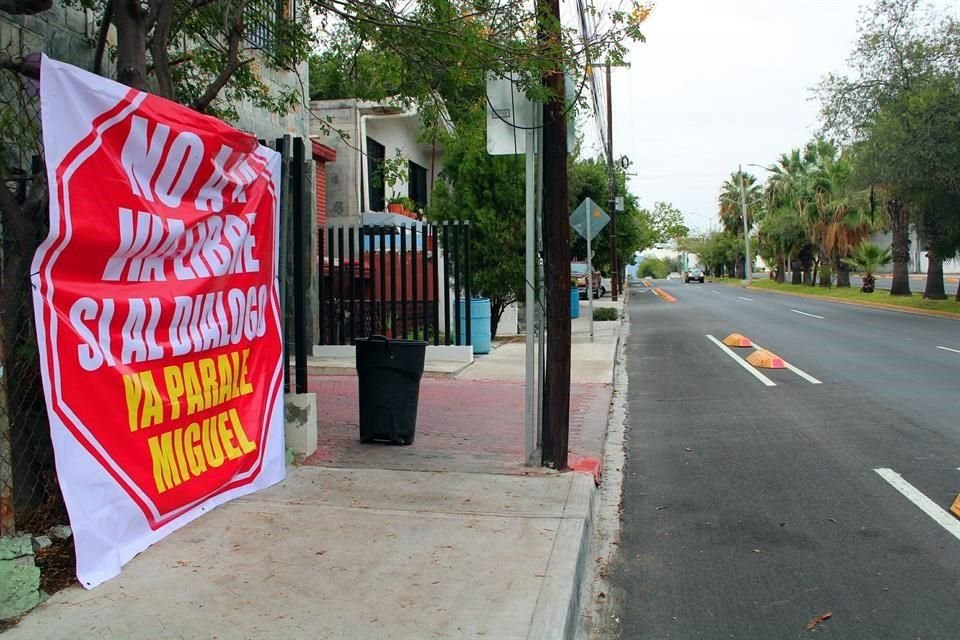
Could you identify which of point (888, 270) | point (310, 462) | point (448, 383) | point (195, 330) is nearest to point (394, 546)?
point (195, 330)

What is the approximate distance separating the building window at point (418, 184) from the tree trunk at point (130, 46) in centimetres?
1744

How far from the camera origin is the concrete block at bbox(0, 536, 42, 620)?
364 centimetres

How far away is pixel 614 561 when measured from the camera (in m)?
4.98

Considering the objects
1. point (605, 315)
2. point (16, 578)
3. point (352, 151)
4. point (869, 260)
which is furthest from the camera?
point (869, 260)

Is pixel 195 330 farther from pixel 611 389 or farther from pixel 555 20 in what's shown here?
pixel 611 389

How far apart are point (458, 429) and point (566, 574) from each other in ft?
13.5

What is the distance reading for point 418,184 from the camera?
24.2 metres

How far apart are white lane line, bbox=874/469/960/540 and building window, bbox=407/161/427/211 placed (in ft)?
57.7

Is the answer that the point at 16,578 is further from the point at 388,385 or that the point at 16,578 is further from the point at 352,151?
the point at 352,151

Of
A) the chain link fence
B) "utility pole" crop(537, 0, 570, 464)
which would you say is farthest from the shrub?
the chain link fence

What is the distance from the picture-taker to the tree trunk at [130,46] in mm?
5297

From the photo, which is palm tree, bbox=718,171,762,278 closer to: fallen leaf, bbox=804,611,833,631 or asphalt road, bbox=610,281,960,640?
asphalt road, bbox=610,281,960,640

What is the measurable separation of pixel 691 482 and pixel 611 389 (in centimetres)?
508

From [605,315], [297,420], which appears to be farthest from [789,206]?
[297,420]
